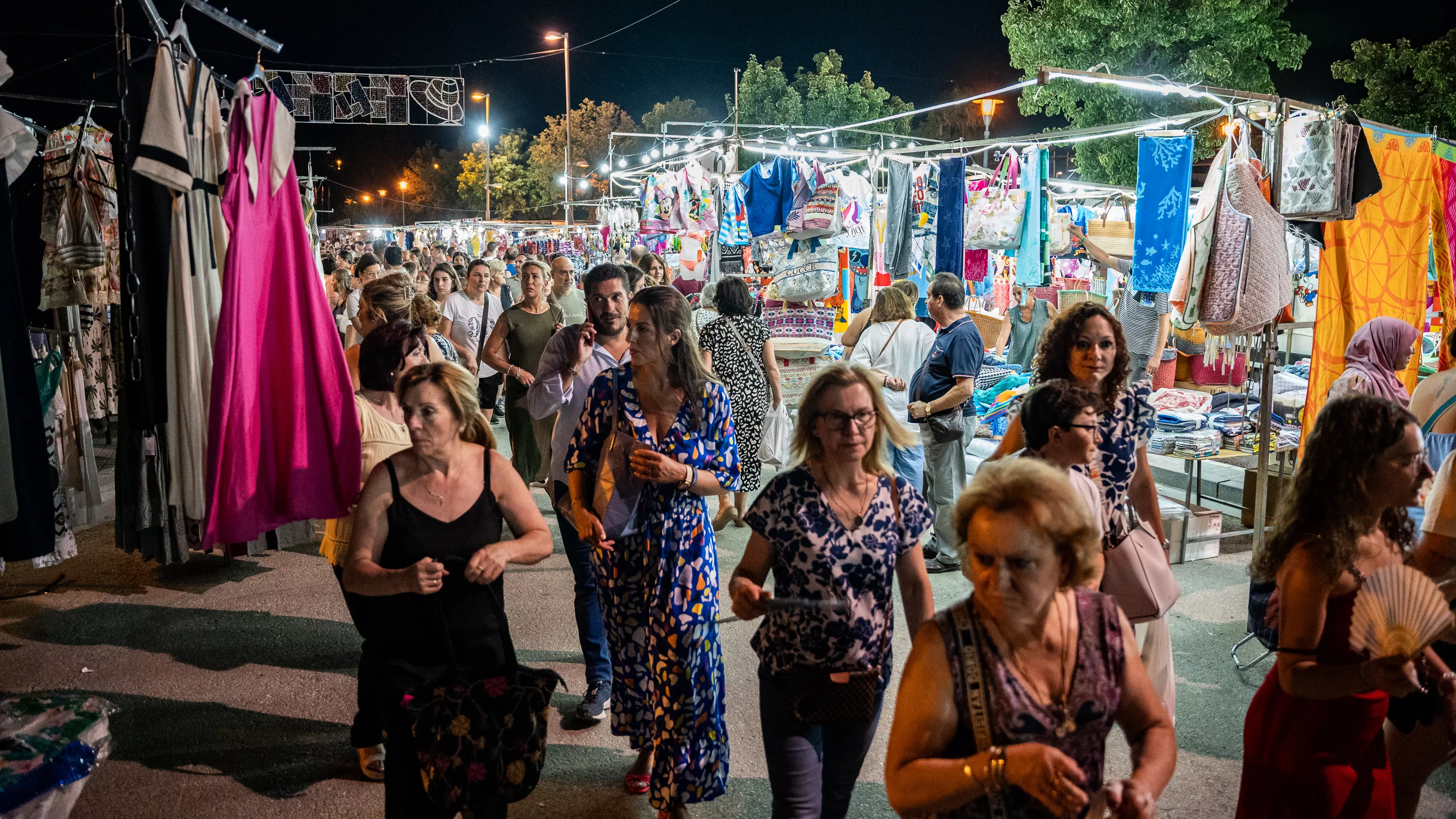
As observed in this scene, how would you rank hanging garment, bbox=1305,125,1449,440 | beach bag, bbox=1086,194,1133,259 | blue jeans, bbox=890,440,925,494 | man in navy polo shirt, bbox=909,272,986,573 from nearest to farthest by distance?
hanging garment, bbox=1305,125,1449,440, man in navy polo shirt, bbox=909,272,986,573, blue jeans, bbox=890,440,925,494, beach bag, bbox=1086,194,1133,259

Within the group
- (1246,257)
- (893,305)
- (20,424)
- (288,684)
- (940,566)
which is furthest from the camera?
(893,305)

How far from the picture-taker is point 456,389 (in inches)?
122

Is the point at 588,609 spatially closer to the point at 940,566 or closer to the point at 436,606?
the point at 436,606

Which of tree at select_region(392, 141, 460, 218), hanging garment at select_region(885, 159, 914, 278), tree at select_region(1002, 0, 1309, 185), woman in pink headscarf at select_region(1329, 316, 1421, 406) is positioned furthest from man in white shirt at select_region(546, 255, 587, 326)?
tree at select_region(392, 141, 460, 218)

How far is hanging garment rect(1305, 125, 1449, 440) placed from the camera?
5.88 meters

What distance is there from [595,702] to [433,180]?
8050 centimetres

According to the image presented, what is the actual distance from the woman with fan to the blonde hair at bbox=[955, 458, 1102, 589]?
862 millimetres

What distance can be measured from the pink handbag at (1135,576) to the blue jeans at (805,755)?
111cm

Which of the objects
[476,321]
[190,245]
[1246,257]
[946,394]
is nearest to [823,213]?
[946,394]

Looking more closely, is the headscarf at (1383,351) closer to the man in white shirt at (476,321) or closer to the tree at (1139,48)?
the man in white shirt at (476,321)

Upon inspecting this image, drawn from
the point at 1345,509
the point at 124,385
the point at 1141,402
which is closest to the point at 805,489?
the point at 1345,509

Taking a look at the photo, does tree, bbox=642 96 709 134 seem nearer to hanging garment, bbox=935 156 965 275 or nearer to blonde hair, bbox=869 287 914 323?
hanging garment, bbox=935 156 965 275

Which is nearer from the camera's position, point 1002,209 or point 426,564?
point 426,564

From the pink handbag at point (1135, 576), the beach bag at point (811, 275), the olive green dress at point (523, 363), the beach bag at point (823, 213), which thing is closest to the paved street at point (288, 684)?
the olive green dress at point (523, 363)
